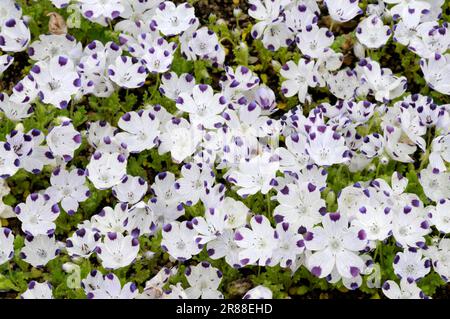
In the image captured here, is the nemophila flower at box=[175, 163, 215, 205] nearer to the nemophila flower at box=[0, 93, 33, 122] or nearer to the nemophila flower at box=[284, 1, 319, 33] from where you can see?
the nemophila flower at box=[0, 93, 33, 122]

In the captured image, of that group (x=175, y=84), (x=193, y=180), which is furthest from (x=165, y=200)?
(x=175, y=84)

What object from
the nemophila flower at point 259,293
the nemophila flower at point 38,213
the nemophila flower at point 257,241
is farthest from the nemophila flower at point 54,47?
the nemophila flower at point 259,293

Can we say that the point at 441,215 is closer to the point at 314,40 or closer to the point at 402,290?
the point at 402,290

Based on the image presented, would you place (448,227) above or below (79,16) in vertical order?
below

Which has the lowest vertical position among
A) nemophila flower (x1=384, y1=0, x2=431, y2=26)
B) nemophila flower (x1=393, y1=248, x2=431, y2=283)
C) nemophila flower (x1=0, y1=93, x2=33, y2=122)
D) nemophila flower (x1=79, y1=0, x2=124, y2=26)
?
nemophila flower (x1=393, y1=248, x2=431, y2=283)

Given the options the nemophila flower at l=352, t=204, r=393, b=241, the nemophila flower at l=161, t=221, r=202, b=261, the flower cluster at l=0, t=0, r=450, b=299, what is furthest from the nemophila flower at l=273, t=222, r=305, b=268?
the nemophila flower at l=161, t=221, r=202, b=261
